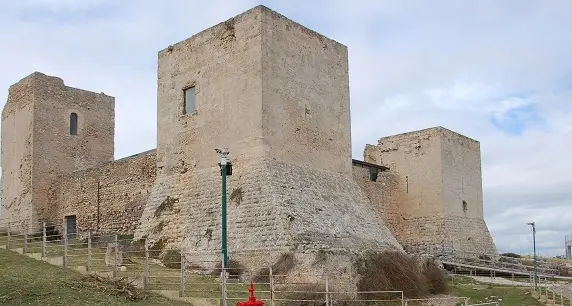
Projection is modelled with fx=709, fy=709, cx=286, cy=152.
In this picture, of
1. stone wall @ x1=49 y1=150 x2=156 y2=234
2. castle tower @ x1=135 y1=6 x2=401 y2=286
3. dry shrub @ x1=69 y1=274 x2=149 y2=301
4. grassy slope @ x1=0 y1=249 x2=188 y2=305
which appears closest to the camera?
grassy slope @ x1=0 y1=249 x2=188 y2=305

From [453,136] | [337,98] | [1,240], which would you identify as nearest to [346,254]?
[337,98]

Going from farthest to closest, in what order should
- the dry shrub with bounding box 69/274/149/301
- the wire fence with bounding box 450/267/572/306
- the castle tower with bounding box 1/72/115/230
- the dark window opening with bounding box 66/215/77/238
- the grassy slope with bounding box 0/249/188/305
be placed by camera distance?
the castle tower with bounding box 1/72/115/230 < the dark window opening with bounding box 66/215/77/238 < the wire fence with bounding box 450/267/572/306 < the dry shrub with bounding box 69/274/149/301 < the grassy slope with bounding box 0/249/188/305

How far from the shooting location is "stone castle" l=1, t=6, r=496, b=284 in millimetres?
19844

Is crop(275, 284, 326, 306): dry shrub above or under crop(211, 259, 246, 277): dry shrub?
under

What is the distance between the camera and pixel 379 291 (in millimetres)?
15812

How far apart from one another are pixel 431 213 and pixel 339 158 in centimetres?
932

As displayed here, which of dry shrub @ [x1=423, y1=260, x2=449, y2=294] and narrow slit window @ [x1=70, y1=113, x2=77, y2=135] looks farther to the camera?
narrow slit window @ [x1=70, y1=113, x2=77, y2=135]

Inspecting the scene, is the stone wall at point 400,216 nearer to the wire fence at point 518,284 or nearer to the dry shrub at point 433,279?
the wire fence at point 518,284

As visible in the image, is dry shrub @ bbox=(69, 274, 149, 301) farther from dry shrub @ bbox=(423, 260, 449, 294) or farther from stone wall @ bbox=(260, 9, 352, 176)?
dry shrub @ bbox=(423, 260, 449, 294)

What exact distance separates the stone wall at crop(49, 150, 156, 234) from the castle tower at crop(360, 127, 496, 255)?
34.5ft

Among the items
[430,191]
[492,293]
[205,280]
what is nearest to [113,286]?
[205,280]

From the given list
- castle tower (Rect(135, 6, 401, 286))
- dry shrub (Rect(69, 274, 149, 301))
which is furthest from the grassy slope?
castle tower (Rect(135, 6, 401, 286))

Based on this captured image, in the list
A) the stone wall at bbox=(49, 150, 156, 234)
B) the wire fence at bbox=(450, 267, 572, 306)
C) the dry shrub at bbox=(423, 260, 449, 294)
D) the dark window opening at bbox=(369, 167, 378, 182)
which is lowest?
the wire fence at bbox=(450, 267, 572, 306)

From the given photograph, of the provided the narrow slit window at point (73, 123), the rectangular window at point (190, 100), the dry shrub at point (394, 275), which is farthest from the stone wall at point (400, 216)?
the narrow slit window at point (73, 123)
